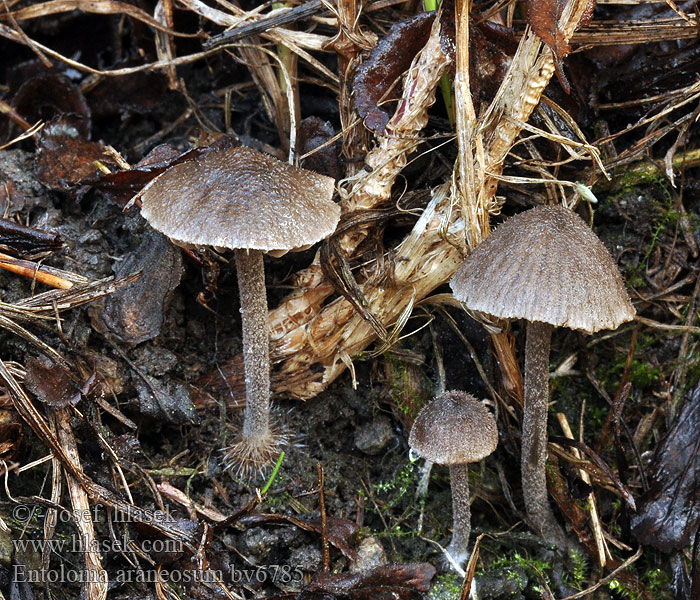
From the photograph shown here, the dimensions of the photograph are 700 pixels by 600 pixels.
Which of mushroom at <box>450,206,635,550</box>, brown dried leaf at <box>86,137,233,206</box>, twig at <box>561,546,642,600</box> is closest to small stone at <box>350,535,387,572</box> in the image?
twig at <box>561,546,642,600</box>

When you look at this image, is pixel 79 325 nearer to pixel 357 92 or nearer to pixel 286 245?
pixel 286 245

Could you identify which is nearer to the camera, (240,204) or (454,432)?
(240,204)

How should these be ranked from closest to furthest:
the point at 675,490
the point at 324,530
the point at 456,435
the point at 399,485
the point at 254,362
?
the point at 456,435, the point at 324,530, the point at 254,362, the point at 675,490, the point at 399,485

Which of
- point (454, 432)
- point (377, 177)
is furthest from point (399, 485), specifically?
point (377, 177)

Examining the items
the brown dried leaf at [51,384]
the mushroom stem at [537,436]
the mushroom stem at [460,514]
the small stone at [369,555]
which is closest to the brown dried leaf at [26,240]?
the brown dried leaf at [51,384]

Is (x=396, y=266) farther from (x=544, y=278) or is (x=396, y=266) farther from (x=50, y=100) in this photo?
(x=50, y=100)

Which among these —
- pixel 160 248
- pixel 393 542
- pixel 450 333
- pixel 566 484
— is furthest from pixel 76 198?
pixel 566 484

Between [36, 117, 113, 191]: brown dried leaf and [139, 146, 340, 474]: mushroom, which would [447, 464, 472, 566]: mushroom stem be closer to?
[139, 146, 340, 474]: mushroom

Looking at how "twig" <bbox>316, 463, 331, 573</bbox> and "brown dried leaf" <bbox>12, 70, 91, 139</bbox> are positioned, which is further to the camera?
"brown dried leaf" <bbox>12, 70, 91, 139</bbox>
